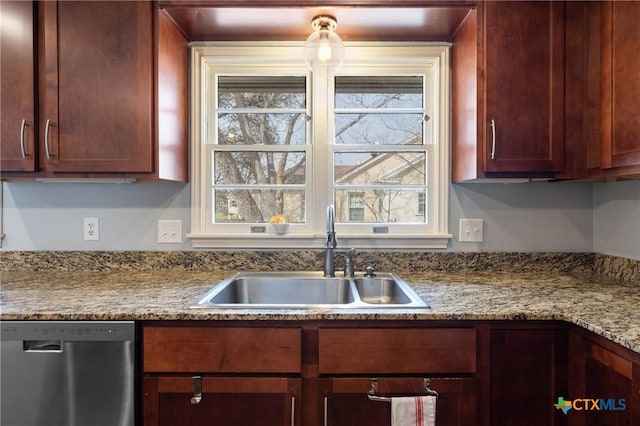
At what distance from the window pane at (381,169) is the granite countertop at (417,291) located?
1.73 feet

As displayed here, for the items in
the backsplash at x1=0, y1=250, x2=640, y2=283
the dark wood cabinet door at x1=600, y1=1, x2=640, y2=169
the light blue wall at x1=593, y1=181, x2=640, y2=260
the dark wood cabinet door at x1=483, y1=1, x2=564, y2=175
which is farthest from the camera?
the backsplash at x1=0, y1=250, x2=640, y2=283

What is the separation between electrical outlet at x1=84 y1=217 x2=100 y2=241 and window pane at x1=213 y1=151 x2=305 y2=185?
657mm

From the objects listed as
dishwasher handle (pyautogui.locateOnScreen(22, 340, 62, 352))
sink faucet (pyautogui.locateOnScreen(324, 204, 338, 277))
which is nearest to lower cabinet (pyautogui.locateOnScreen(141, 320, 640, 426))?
dishwasher handle (pyautogui.locateOnScreen(22, 340, 62, 352))

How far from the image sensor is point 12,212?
1.87m

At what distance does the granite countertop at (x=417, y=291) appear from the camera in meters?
1.17

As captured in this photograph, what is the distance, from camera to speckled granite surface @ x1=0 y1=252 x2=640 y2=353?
117 cm

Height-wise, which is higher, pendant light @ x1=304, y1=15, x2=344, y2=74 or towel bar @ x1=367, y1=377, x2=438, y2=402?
pendant light @ x1=304, y1=15, x2=344, y2=74

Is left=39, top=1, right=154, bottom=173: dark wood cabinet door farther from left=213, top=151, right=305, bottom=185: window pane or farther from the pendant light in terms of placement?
the pendant light

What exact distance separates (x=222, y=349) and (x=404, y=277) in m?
0.93

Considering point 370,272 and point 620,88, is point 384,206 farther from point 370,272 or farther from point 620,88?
point 620,88

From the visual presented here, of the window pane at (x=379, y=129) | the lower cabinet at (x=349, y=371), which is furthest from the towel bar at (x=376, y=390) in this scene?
the window pane at (x=379, y=129)

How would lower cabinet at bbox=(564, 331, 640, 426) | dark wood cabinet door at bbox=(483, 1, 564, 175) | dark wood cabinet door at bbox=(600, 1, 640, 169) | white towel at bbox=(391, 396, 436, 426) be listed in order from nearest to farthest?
lower cabinet at bbox=(564, 331, 640, 426)
white towel at bbox=(391, 396, 436, 426)
dark wood cabinet door at bbox=(600, 1, 640, 169)
dark wood cabinet door at bbox=(483, 1, 564, 175)

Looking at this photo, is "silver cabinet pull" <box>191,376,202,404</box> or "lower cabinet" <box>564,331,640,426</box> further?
"silver cabinet pull" <box>191,376,202,404</box>

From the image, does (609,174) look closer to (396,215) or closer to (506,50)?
(506,50)
